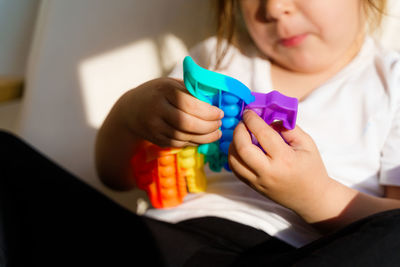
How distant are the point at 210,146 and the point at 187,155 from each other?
0.04m

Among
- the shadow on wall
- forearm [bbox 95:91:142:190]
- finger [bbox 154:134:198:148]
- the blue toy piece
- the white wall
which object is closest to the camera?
the blue toy piece

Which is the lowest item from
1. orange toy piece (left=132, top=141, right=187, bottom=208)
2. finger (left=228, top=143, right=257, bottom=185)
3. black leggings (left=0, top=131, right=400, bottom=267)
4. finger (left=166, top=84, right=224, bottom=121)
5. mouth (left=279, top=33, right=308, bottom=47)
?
black leggings (left=0, top=131, right=400, bottom=267)

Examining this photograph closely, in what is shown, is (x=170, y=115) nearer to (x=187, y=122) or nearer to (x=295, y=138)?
(x=187, y=122)

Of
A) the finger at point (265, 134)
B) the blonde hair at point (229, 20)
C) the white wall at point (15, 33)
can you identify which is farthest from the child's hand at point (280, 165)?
the white wall at point (15, 33)

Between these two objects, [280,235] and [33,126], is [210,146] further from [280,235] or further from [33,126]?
[33,126]

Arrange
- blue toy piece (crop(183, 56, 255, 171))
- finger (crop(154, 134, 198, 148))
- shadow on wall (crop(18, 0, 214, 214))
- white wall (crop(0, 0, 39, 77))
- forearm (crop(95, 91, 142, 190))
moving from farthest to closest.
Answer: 1. white wall (crop(0, 0, 39, 77))
2. shadow on wall (crop(18, 0, 214, 214))
3. forearm (crop(95, 91, 142, 190))
4. finger (crop(154, 134, 198, 148))
5. blue toy piece (crop(183, 56, 255, 171))

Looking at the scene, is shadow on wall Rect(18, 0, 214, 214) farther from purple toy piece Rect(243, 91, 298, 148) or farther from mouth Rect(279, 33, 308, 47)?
purple toy piece Rect(243, 91, 298, 148)

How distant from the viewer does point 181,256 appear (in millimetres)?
520

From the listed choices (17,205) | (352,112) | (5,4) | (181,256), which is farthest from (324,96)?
(5,4)

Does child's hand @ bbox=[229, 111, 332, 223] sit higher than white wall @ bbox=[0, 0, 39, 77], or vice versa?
child's hand @ bbox=[229, 111, 332, 223]

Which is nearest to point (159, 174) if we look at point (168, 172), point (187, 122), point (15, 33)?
point (168, 172)

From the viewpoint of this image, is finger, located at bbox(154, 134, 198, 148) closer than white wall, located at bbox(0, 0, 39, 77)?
Yes

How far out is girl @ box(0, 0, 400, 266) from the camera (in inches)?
18.1

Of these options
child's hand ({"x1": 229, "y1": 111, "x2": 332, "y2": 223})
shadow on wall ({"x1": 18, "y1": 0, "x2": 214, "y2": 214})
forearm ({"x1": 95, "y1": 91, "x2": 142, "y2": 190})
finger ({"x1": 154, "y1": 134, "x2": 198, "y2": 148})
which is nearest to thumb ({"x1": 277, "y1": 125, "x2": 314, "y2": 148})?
child's hand ({"x1": 229, "y1": 111, "x2": 332, "y2": 223})
